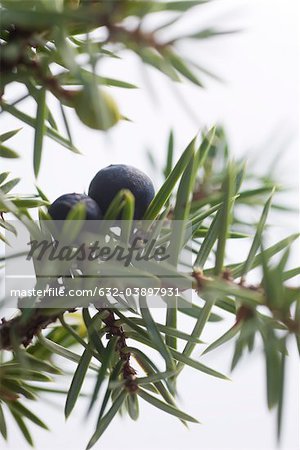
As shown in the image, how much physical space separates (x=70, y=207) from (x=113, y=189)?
58 mm

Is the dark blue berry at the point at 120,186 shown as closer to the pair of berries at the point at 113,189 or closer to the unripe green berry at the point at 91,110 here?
the pair of berries at the point at 113,189

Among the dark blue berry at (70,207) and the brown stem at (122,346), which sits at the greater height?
the dark blue berry at (70,207)

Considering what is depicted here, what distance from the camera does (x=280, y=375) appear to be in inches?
18.7

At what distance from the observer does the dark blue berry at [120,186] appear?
0.59 metres

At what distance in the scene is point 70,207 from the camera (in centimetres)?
54

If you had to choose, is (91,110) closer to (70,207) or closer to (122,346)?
(70,207)

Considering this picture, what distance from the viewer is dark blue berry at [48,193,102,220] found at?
54cm

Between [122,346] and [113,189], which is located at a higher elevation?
[113,189]

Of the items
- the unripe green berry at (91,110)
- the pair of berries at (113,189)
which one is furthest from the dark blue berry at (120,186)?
the unripe green berry at (91,110)

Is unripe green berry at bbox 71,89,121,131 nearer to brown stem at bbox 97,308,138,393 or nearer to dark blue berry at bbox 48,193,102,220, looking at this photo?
dark blue berry at bbox 48,193,102,220

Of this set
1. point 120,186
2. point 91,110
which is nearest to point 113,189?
point 120,186

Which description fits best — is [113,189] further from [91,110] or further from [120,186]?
[91,110]

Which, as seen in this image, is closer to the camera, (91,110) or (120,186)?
(91,110)

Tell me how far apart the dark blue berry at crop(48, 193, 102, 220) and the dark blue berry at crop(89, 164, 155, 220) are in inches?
1.0
